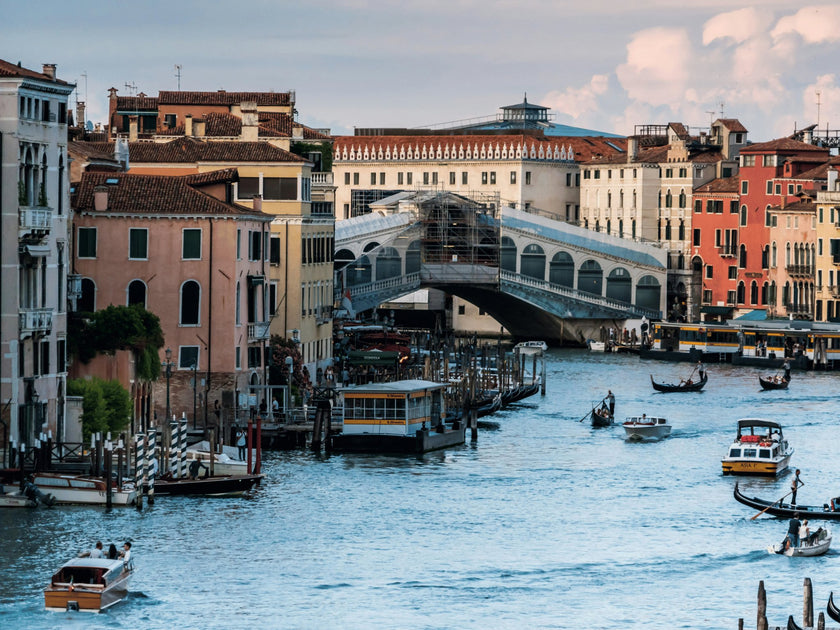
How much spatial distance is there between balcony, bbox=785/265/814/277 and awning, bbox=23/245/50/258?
151 feet

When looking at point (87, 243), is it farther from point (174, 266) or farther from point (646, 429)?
point (646, 429)

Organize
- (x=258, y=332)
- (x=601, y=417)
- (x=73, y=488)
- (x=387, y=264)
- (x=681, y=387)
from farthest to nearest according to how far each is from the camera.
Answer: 1. (x=387, y=264)
2. (x=681, y=387)
3. (x=601, y=417)
4. (x=258, y=332)
5. (x=73, y=488)

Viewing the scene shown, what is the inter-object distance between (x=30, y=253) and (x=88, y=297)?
7.15 m

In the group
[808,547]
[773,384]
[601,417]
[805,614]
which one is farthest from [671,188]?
[805,614]

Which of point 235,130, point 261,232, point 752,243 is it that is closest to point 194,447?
point 261,232

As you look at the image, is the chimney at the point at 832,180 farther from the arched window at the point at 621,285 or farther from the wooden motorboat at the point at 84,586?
the wooden motorboat at the point at 84,586

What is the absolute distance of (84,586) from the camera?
28016 mm

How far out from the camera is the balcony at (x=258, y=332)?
43844mm

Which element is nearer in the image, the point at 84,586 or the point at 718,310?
the point at 84,586

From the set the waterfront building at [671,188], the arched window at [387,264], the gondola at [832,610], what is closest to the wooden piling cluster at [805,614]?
the gondola at [832,610]

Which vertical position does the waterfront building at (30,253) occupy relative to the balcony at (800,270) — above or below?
below

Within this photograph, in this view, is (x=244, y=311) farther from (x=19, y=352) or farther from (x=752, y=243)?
(x=752, y=243)

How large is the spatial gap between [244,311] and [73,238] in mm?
3583

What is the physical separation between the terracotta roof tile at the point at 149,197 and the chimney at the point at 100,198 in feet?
0.25
